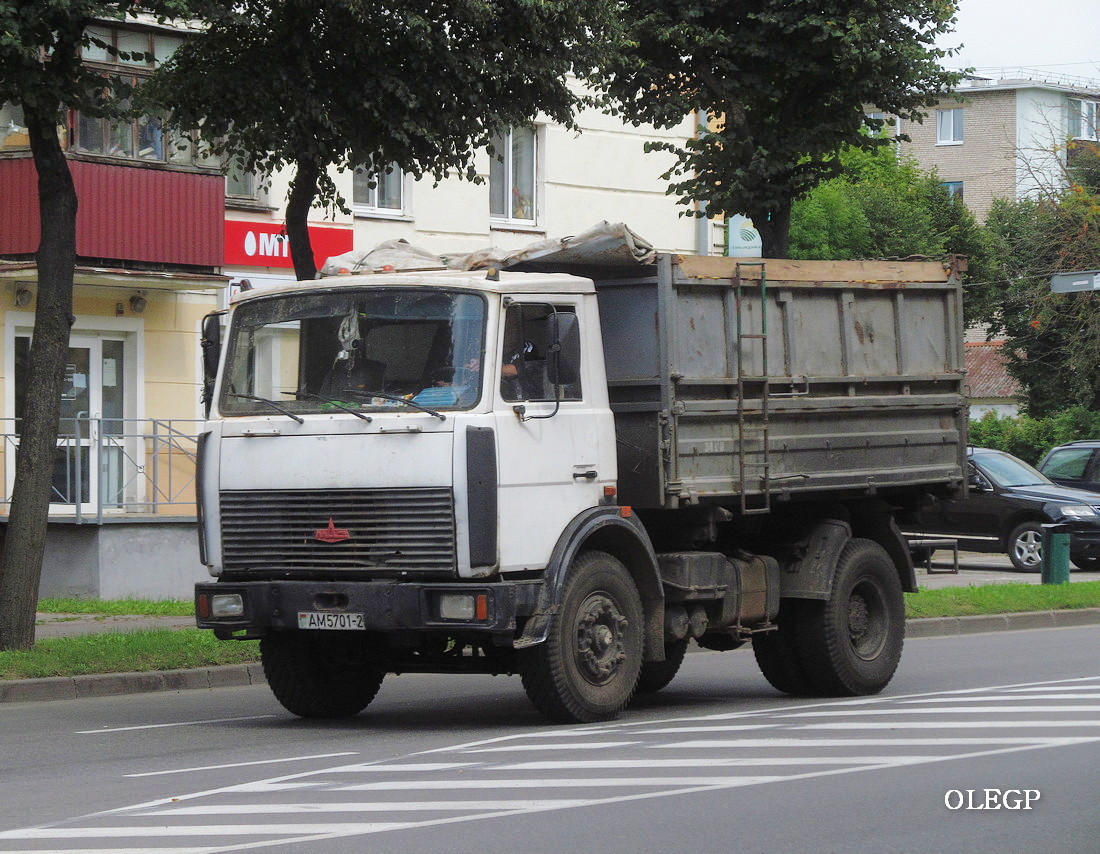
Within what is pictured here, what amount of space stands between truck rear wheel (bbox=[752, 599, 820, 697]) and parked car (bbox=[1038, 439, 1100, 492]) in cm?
1709

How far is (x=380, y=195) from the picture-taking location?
81.1ft

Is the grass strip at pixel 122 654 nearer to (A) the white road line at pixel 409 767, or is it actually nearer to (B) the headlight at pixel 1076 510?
(A) the white road line at pixel 409 767

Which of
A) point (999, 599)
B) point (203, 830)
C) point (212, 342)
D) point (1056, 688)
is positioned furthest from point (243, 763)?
point (999, 599)

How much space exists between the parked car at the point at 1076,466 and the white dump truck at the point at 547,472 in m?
17.2

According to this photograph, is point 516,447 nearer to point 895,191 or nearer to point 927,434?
point 927,434

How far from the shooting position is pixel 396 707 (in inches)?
477

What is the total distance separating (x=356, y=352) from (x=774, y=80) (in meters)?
9.44

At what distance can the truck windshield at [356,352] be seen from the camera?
995cm

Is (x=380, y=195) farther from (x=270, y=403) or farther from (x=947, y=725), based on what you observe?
(x=947, y=725)

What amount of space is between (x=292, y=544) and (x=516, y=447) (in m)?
1.42

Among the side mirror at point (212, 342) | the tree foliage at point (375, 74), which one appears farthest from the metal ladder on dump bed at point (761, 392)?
the tree foliage at point (375, 74)

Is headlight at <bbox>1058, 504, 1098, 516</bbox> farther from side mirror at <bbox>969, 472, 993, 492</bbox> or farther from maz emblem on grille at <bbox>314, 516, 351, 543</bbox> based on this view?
maz emblem on grille at <bbox>314, 516, 351, 543</bbox>

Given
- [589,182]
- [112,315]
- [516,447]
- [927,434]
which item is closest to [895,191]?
[589,182]

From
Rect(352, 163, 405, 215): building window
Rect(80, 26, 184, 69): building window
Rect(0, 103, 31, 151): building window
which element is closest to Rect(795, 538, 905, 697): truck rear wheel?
Rect(80, 26, 184, 69): building window
